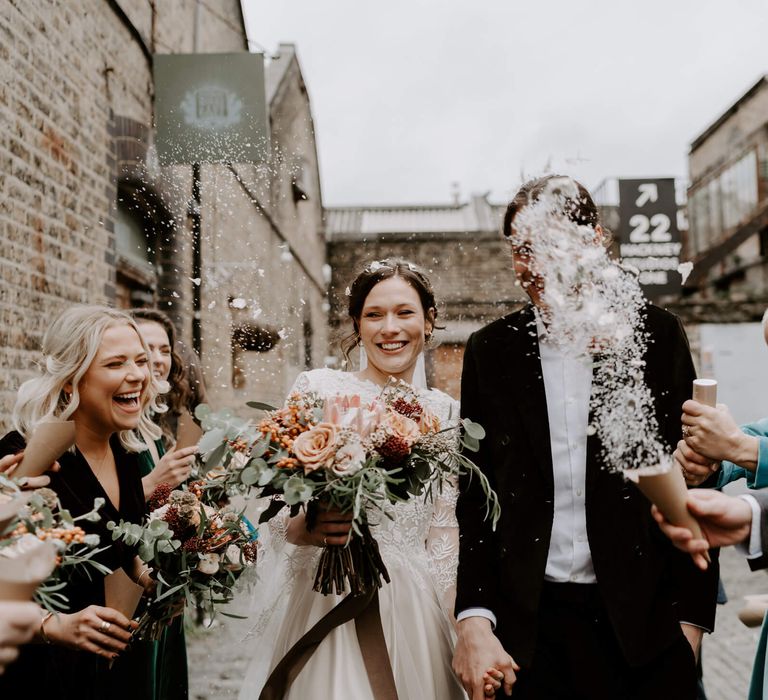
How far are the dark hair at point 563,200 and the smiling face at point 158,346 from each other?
6.87ft

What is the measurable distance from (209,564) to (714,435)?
1.54m

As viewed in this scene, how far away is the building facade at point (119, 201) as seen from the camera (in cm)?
384

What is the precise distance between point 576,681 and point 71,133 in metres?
4.23

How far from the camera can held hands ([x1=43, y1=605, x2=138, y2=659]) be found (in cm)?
196

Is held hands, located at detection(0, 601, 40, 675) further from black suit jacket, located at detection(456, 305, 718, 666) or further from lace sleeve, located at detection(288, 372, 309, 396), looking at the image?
lace sleeve, located at detection(288, 372, 309, 396)

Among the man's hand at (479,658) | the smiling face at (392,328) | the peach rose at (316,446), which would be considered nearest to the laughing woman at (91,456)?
the peach rose at (316,446)

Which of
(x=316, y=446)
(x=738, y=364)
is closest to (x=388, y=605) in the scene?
(x=316, y=446)

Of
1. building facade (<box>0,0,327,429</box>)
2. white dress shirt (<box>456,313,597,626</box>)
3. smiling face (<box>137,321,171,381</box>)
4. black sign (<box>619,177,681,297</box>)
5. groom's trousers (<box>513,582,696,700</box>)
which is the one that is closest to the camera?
groom's trousers (<box>513,582,696,700</box>)

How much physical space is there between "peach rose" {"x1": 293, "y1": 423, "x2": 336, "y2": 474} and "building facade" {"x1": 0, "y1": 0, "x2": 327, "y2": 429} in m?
2.35

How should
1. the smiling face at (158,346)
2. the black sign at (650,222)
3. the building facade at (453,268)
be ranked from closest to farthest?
1. the smiling face at (158,346)
2. the black sign at (650,222)
3. the building facade at (453,268)

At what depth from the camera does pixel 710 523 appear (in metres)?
1.67

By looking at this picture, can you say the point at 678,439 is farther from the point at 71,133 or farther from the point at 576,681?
the point at 71,133

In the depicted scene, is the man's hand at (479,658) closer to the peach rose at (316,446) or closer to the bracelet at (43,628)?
the peach rose at (316,446)

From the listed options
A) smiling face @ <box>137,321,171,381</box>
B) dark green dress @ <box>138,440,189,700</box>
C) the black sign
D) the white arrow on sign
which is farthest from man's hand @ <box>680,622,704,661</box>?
the white arrow on sign
